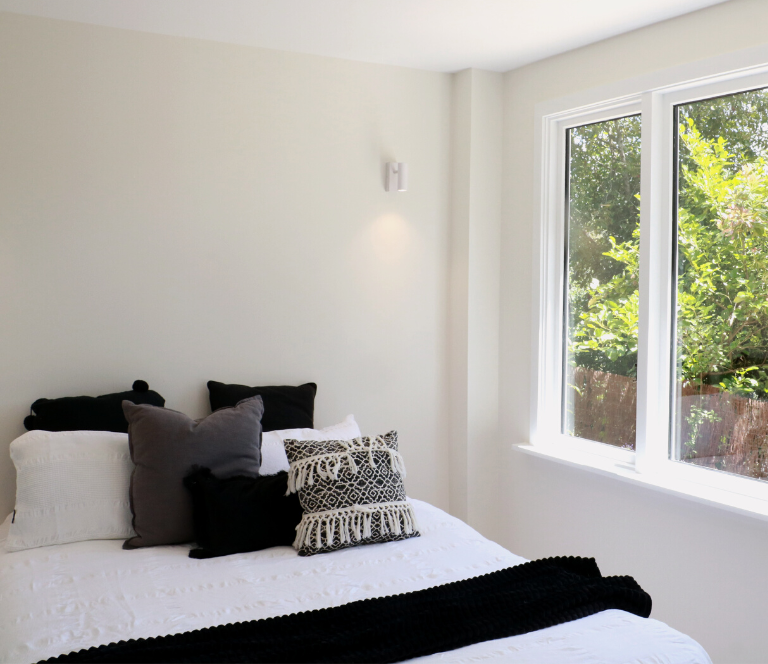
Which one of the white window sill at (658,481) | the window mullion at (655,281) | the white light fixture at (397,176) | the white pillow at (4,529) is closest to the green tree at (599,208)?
the window mullion at (655,281)

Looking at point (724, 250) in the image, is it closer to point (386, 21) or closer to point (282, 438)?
point (386, 21)

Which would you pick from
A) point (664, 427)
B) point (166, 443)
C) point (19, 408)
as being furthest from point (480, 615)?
point (19, 408)

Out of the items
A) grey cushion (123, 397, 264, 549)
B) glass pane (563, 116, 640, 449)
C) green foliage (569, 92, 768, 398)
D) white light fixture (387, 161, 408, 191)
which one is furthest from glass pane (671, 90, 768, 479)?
grey cushion (123, 397, 264, 549)

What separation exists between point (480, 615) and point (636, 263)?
185 centimetres

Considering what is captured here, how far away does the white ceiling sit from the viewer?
271 cm

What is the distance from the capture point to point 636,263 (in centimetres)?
310

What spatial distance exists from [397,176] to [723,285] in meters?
1.57

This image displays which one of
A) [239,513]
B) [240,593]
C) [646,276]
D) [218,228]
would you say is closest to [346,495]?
[239,513]

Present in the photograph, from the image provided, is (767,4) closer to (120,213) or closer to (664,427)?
(664,427)

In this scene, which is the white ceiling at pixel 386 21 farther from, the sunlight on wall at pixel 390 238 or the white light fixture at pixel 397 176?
the sunlight on wall at pixel 390 238

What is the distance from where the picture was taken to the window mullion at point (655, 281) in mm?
2947

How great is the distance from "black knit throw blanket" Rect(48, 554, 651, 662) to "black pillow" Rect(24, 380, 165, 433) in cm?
129

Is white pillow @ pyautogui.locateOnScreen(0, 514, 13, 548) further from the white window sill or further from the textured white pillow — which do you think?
the white window sill

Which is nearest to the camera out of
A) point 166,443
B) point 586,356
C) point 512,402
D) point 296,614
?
point 296,614
